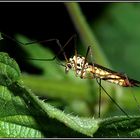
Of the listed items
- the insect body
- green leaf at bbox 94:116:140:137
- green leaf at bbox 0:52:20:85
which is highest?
the insect body

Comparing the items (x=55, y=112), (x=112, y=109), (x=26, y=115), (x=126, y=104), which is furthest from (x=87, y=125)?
(x=126, y=104)

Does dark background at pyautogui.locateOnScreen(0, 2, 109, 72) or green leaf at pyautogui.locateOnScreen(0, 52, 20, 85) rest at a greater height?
dark background at pyautogui.locateOnScreen(0, 2, 109, 72)

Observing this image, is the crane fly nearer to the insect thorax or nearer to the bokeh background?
the insect thorax

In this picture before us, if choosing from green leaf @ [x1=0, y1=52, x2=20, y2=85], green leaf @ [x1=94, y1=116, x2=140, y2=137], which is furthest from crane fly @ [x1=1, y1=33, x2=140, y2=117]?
green leaf @ [x1=0, y1=52, x2=20, y2=85]

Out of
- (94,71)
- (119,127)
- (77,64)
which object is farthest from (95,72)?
(119,127)

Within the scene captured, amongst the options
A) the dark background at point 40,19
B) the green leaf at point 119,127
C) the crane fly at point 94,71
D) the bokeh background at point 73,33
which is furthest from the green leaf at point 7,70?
the dark background at point 40,19

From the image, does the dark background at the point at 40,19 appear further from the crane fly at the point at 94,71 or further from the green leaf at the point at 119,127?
the green leaf at the point at 119,127

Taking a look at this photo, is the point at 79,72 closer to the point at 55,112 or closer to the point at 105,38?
the point at 55,112
